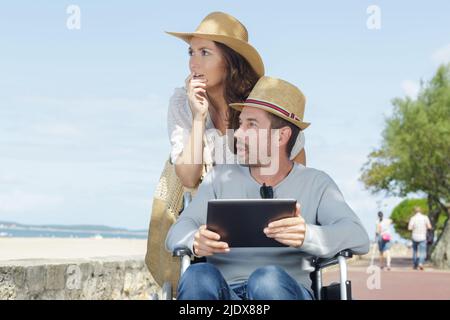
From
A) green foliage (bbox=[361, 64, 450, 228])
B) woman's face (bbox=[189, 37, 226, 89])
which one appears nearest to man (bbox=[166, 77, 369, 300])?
woman's face (bbox=[189, 37, 226, 89])

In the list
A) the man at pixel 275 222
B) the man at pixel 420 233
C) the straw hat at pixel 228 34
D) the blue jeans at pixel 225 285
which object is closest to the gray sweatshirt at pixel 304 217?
the man at pixel 275 222

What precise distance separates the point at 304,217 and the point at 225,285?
59 cm

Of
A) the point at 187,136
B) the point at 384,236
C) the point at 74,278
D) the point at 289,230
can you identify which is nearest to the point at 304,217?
the point at 289,230

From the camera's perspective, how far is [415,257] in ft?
77.6

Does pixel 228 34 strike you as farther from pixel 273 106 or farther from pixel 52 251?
pixel 52 251

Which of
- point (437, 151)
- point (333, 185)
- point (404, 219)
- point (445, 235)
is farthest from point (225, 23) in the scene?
point (404, 219)

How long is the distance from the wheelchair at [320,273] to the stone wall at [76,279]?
2903mm

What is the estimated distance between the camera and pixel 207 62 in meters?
4.63

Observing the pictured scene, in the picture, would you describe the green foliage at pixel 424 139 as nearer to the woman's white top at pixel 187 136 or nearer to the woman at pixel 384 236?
the woman at pixel 384 236

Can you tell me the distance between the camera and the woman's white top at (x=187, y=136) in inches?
176

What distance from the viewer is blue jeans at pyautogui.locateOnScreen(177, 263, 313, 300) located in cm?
332

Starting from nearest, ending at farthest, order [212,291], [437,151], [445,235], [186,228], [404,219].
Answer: [212,291]
[186,228]
[445,235]
[437,151]
[404,219]

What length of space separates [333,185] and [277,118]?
41 centimetres
